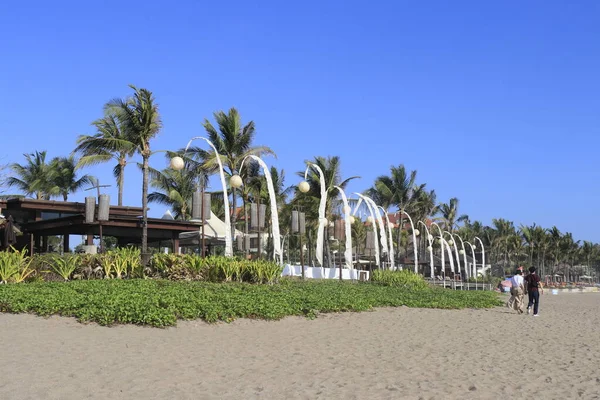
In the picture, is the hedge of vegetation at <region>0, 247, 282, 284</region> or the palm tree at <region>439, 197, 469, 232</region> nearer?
the hedge of vegetation at <region>0, 247, 282, 284</region>

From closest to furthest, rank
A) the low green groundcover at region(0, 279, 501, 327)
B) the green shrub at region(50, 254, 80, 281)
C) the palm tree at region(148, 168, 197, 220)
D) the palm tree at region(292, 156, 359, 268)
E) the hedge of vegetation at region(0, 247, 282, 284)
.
Result: the low green groundcover at region(0, 279, 501, 327)
the green shrub at region(50, 254, 80, 281)
the hedge of vegetation at region(0, 247, 282, 284)
the palm tree at region(292, 156, 359, 268)
the palm tree at region(148, 168, 197, 220)

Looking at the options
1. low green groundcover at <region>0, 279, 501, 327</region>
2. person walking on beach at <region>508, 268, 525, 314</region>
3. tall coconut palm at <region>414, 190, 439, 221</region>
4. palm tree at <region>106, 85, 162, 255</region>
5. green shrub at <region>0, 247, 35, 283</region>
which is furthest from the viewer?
tall coconut palm at <region>414, 190, 439, 221</region>

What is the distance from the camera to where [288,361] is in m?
9.22

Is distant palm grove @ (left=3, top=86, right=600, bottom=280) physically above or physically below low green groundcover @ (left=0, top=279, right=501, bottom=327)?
above

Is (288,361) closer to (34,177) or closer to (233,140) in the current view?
(233,140)

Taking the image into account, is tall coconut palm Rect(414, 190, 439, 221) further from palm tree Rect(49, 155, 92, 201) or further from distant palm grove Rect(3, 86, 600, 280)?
palm tree Rect(49, 155, 92, 201)

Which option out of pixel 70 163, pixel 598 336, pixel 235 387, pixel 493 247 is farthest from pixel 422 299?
pixel 493 247

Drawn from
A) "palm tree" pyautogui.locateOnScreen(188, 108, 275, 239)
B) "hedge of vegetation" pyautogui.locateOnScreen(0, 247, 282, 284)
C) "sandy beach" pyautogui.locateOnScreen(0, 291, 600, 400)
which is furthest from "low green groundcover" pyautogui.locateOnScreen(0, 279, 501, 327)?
"palm tree" pyautogui.locateOnScreen(188, 108, 275, 239)

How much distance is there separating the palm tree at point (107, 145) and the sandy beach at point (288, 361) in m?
14.6

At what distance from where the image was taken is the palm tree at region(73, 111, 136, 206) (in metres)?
27.5

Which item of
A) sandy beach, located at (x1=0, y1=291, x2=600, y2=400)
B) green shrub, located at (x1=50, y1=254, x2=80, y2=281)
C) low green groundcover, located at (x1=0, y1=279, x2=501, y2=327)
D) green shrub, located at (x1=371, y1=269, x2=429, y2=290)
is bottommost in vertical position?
sandy beach, located at (x1=0, y1=291, x2=600, y2=400)

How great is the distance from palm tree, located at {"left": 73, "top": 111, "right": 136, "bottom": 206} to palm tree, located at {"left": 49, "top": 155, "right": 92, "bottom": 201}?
25.2ft

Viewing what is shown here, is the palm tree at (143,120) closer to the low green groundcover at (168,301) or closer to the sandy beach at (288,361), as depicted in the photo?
the low green groundcover at (168,301)

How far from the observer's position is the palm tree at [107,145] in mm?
27547
